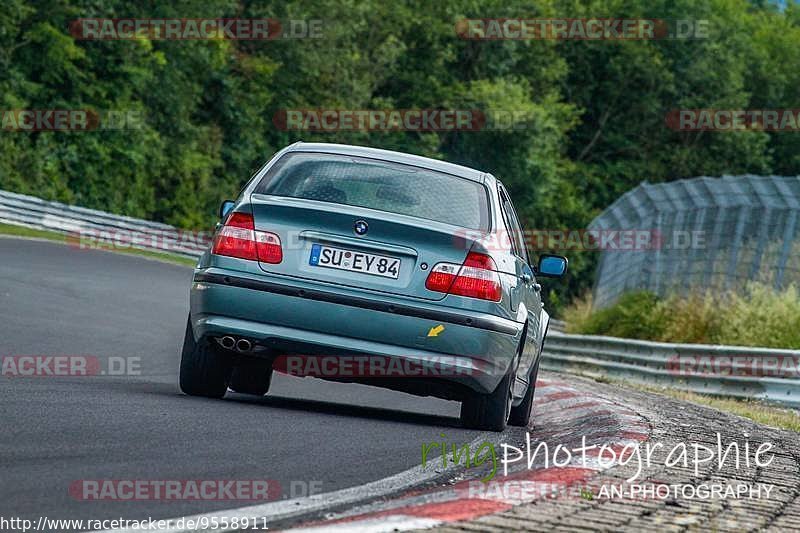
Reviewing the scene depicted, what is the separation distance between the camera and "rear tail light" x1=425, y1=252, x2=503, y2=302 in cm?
856

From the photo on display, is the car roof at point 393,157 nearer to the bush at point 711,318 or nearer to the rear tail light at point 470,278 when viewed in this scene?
the rear tail light at point 470,278

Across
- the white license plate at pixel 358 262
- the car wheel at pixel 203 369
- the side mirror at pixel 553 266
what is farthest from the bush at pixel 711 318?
the white license plate at pixel 358 262

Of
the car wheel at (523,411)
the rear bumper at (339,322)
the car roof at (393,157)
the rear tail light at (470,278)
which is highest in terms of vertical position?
the car roof at (393,157)

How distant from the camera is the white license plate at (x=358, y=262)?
8531 mm

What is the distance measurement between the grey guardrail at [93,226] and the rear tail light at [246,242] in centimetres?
2505

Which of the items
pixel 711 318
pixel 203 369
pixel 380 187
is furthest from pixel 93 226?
pixel 380 187

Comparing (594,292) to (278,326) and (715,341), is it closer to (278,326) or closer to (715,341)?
(715,341)

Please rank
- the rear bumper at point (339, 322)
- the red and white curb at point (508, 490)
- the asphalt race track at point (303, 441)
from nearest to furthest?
the red and white curb at point (508, 490), the asphalt race track at point (303, 441), the rear bumper at point (339, 322)

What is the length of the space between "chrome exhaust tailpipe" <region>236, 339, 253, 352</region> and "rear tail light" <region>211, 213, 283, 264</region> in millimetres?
463

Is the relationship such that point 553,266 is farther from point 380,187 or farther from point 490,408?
point 380,187

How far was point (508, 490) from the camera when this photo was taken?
585cm

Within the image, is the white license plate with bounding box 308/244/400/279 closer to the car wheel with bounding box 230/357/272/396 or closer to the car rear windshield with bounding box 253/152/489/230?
the car rear windshield with bounding box 253/152/489/230

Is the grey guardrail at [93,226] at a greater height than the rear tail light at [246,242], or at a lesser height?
lesser

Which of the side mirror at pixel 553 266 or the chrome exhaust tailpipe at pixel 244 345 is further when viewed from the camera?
the side mirror at pixel 553 266
